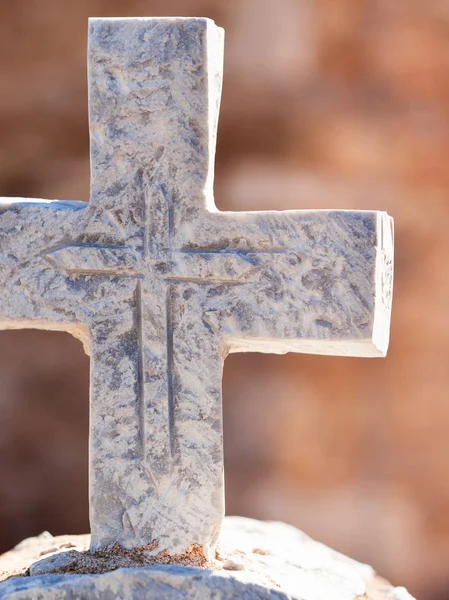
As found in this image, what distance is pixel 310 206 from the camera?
2.94 metres

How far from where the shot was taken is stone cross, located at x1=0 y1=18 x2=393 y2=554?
59.5 inches

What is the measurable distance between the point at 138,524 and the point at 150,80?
0.83 metres

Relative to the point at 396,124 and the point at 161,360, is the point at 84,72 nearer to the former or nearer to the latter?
the point at 396,124

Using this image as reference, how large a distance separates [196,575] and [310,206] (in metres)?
1.80

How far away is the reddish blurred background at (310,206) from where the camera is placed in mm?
2889

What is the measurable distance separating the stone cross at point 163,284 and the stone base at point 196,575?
0.23 ft

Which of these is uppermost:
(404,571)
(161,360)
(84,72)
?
(84,72)

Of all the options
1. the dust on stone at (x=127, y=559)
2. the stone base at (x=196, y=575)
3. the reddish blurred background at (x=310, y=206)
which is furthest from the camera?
the reddish blurred background at (x=310, y=206)

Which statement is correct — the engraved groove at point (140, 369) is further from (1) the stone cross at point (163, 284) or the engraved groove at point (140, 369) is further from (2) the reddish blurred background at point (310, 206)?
(2) the reddish blurred background at point (310, 206)

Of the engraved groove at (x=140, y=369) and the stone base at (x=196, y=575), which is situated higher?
the engraved groove at (x=140, y=369)

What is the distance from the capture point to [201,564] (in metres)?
1.49

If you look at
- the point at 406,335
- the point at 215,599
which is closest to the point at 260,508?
the point at 406,335

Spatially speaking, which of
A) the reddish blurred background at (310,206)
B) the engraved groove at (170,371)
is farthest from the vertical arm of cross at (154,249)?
the reddish blurred background at (310,206)

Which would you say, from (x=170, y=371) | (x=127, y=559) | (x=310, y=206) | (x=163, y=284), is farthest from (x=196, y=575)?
(x=310, y=206)
